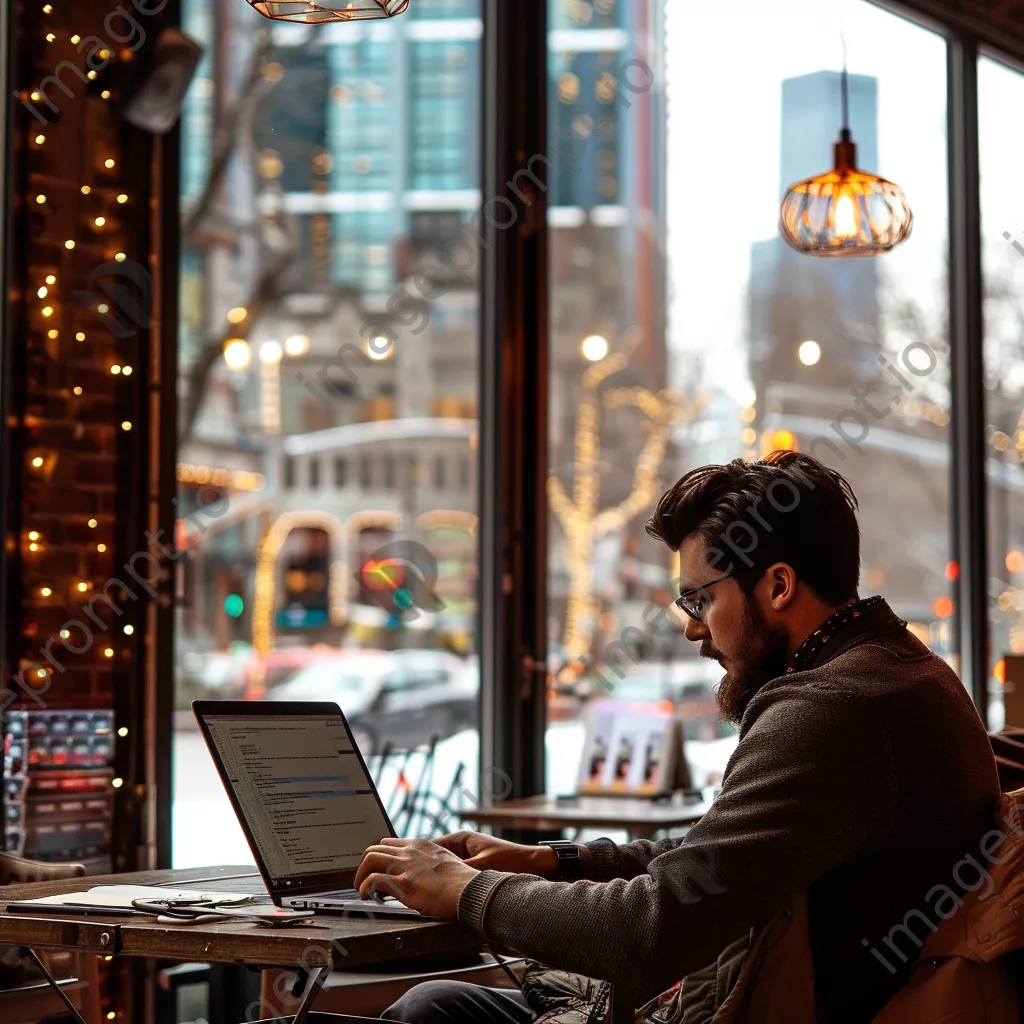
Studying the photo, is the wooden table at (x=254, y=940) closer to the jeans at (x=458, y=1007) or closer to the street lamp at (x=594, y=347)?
the jeans at (x=458, y=1007)

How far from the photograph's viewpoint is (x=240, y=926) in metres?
1.96

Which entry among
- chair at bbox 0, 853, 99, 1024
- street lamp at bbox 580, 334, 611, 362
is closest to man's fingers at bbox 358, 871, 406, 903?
chair at bbox 0, 853, 99, 1024

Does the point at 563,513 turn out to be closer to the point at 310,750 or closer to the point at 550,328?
the point at 550,328

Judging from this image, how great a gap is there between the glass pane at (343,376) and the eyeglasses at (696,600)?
3046mm

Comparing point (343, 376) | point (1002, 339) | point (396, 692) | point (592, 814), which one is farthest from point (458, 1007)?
point (1002, 339)

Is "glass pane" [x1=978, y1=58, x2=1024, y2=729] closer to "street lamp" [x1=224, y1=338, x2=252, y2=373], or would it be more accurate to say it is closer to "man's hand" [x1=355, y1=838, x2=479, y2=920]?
"street lamp" [x1=224, y1=338, x2=252, y2=373]

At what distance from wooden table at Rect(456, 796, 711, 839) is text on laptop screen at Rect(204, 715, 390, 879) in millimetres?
2117

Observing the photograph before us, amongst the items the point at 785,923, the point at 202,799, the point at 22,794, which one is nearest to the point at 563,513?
the point at 202,799

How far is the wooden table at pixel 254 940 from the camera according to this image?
184cm

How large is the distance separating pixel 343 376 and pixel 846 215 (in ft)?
6.87

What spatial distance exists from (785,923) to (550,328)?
381cm

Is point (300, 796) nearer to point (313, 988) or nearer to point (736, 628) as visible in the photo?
point (313, 988)

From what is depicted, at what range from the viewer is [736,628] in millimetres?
2148

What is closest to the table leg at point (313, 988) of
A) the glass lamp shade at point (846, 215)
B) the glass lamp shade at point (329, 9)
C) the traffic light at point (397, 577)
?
the glass lamp shade at point (329, 9)
